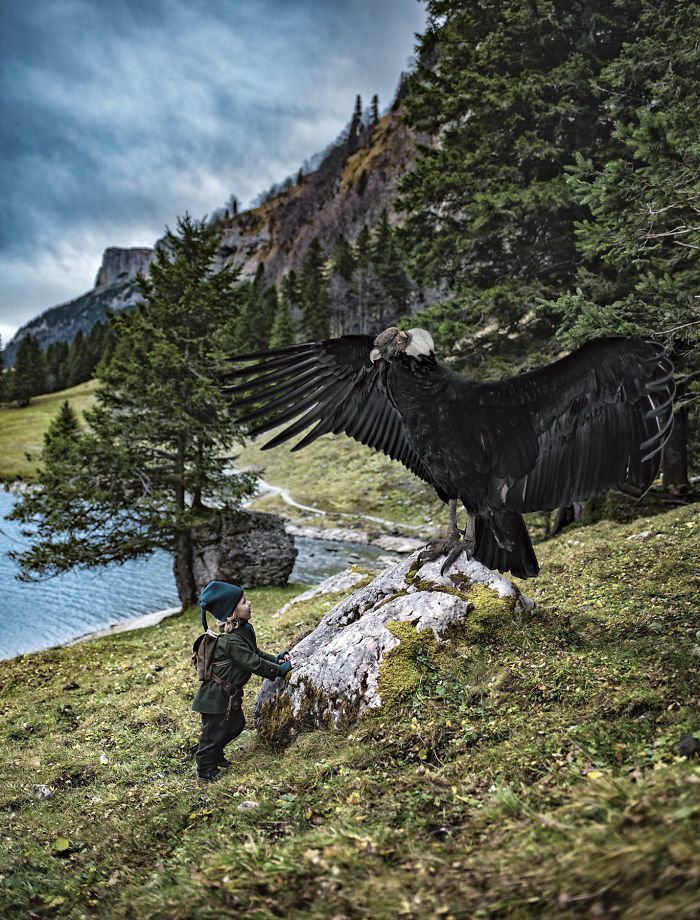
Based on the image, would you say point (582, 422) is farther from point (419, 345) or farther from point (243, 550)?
point (243, 550)

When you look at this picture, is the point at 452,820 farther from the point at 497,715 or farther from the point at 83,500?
the point at 83,500

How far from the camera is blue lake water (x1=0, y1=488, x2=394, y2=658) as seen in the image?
16406mm

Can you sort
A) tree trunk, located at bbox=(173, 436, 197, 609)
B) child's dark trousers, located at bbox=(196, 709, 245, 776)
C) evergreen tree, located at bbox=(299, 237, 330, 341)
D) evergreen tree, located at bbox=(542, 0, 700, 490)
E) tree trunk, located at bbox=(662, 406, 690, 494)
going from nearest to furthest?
child's dark trousers, located at bbox=(196, 709, 245, 776) < evergreen tree, located at bbox=(542, 0, 700, 490) < tree trunk, located at bbox=(662, 406, 690, 494) < tree trunk, located at bbox=(173, 436, 197, 609) < evergreen tree, located at bbox=(299, 237, 330, 341)

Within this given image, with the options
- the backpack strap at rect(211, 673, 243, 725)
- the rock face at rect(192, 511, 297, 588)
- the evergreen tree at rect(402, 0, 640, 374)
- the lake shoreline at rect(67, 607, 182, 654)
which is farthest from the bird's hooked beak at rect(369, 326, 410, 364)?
the lake shoreline at rect(67, 607, 182, 654)

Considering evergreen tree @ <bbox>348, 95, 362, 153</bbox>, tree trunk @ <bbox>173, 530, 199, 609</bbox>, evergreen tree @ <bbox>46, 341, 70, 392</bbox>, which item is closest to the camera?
tree trunk @ <bbox>173, 530, 199, 609</bbox>

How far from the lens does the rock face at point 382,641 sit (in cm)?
475

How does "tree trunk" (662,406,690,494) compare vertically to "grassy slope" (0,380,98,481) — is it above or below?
below

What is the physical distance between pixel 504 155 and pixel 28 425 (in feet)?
218

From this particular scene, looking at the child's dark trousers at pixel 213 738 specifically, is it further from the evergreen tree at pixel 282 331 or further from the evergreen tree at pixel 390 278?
the evergreen tree at pixel 390 278

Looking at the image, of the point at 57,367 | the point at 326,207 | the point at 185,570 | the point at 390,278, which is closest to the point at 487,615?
the point at 185,570

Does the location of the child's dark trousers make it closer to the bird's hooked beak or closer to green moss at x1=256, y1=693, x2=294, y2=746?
green moss at x1=256, y1=693, x2=294, y2=746

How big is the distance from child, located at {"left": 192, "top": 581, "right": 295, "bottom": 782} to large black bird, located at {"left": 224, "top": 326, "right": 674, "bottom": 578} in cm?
177

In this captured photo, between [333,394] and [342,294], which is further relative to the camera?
[342,294]

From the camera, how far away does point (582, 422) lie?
4234 mm
